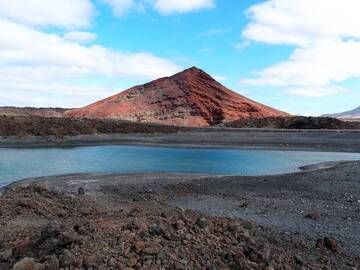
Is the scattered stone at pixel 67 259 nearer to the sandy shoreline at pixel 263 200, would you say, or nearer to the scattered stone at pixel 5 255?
the sandy shoreline at pixel 263 200

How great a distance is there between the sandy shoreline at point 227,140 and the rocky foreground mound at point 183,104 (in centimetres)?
3174

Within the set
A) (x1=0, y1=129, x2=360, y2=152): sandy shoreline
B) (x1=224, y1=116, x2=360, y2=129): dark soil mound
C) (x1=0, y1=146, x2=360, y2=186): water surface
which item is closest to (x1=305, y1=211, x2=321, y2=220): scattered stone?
(x1=0, y1=146, x2=360, y2=186): water surface

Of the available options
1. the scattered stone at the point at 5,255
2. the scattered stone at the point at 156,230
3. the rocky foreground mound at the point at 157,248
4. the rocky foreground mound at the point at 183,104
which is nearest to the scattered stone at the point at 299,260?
the rocky foreground mound at the point at 157,248

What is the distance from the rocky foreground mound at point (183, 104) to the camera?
95750mm

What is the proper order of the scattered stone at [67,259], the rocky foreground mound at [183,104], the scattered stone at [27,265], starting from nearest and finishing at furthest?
the scattered stone at [67,259] < the scattered stone at [27,265] < the rocky foreground mound at [183,104]

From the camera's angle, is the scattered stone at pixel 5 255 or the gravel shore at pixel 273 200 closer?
the scattered stone at pixel 5 255

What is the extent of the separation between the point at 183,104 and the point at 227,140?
44022 millimetres

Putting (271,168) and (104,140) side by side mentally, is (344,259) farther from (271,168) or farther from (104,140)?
(104,140)

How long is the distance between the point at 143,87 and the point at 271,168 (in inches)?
3145

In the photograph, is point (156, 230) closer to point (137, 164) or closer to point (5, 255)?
point (5, 255)

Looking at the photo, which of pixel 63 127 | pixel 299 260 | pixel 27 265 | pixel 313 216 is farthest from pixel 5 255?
pixel 63 127

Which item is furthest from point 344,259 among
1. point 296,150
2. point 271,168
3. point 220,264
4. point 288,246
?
point 296,150

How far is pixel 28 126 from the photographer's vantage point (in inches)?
2359

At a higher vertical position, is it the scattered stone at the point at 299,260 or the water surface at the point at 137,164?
the scattered stone at the point at 299,260
